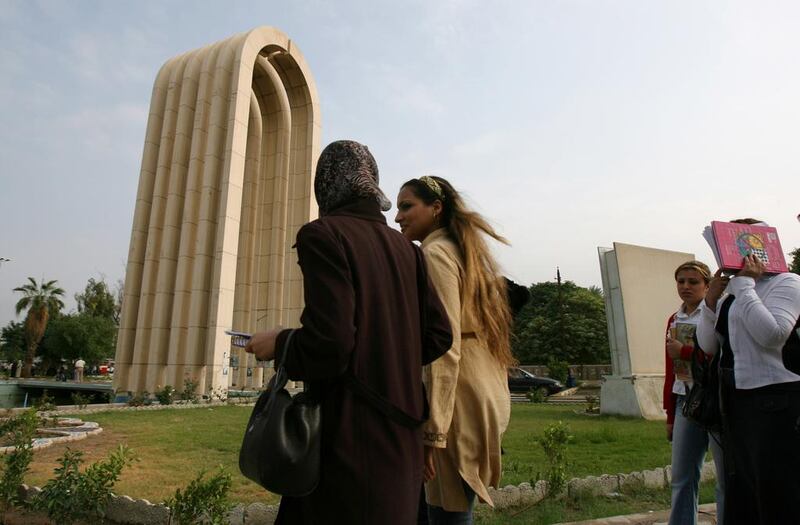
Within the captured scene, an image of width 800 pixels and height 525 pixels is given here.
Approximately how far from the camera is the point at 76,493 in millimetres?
3479

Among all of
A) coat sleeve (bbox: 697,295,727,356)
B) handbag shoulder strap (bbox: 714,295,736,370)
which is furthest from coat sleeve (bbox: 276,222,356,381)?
coat sleeve (bbox: 697,295,727,356)

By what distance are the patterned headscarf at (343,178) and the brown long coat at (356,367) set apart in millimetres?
111

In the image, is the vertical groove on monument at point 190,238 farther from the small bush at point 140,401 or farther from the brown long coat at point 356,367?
the brown long coat at point 356,367

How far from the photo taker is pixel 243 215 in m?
26.0

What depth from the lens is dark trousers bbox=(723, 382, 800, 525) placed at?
236 cm

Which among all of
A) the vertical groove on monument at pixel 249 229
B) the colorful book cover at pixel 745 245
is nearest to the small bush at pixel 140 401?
the vertical groove on monument at pixel 249 229

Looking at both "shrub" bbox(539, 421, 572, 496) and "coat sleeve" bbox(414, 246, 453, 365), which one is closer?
"coat sleeve" bbox(414, 246, 453, 365)

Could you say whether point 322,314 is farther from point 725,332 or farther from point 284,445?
point 725,332

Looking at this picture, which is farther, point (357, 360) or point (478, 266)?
point (478, 266)

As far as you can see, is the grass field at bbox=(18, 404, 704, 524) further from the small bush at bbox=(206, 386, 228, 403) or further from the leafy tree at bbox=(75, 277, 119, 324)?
the leafy tree at bbox=(75, 277, 119, 324)

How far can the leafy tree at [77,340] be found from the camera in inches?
1832

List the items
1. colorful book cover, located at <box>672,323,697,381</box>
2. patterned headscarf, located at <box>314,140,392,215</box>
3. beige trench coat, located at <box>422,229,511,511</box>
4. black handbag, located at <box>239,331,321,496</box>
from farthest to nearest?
colorful book cover, located at <box>672,323,697,381</box> < beige trench coat, located at <box>422,229,511,511</box> < patterned headscarf, located at <box>314,140,392,215</box> < black handbag, located at <box>239,331,321,496</box>

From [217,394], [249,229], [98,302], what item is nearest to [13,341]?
[98,302]

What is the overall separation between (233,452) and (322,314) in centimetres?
639
